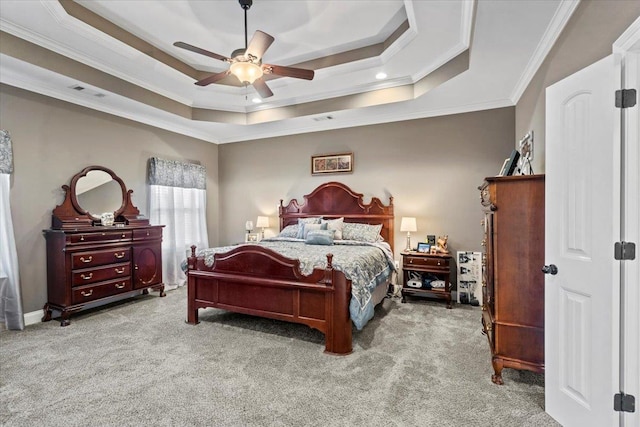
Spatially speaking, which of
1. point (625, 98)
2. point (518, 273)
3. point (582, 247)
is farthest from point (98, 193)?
point (625, 98)

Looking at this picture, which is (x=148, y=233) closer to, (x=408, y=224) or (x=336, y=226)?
(x=336, y=226)

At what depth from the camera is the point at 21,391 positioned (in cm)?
222

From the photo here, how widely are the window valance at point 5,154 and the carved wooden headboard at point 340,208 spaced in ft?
11.8

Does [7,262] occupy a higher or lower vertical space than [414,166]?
lower

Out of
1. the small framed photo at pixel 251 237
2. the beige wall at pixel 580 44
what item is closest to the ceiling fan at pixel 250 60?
the beige wall at pixel 580 44

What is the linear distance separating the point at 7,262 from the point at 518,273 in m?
4.95

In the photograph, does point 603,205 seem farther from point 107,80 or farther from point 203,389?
point 107,80

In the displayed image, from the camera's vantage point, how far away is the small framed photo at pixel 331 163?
5.30 metres

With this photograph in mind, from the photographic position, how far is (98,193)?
4336mm

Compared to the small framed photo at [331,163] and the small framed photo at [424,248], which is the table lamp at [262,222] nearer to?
the small framed photo at [331,163]

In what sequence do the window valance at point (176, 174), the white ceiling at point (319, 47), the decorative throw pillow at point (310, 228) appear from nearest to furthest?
the white ceiling at point (319, 47), the decorative throw pillow at point (310, 228), the window valance at point (176, 174)

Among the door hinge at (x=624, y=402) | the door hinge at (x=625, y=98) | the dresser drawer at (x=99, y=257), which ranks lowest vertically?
the door hinge at (x=624, y=402)

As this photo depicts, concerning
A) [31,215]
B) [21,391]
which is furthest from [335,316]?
[31,215]

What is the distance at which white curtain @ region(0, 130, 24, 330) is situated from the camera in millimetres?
3352
